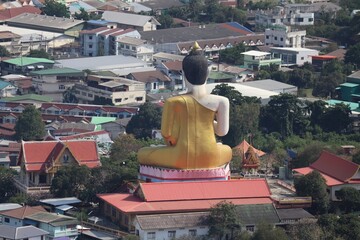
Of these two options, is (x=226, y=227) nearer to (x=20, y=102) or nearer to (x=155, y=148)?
(x=155, y=148)

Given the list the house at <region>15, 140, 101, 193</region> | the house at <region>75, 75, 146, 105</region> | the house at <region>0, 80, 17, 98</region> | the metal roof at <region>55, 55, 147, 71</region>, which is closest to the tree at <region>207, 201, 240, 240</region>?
the house at <region>15, 140, 101, 193</region>

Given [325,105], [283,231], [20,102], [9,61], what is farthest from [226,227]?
[9,61]

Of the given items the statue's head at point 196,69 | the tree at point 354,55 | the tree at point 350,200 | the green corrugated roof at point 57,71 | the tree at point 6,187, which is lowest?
the green corrugated roof at point 57,71

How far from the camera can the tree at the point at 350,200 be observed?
3828cm

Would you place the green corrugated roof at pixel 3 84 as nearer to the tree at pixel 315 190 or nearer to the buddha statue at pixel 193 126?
the buddha statue at pixel 193 126

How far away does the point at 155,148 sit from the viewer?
3834 cm

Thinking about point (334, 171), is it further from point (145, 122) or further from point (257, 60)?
point (257, 60)

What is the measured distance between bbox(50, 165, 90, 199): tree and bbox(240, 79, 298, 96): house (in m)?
15.9

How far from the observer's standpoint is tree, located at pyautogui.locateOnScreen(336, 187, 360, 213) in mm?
38281

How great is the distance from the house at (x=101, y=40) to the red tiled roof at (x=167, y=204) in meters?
26.0

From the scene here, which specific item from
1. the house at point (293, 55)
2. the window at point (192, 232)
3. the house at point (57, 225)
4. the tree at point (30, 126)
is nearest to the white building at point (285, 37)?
the house at point (293, 55)

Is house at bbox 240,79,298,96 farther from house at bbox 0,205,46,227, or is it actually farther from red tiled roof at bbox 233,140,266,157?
house at bbox 0,205,46,227

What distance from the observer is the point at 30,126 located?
162 feet

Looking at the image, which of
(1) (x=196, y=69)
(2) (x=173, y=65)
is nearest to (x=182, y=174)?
(1) (x=196, y=69)
